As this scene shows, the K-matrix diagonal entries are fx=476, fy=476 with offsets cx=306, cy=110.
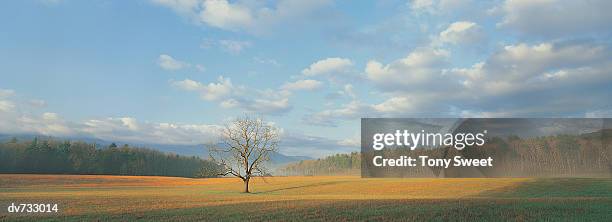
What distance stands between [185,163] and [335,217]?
477 feet

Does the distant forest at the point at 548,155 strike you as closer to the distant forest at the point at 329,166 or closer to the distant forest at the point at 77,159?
the distant forest at the point at 329,166

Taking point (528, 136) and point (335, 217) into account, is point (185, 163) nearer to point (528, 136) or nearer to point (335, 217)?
point (528, 136)

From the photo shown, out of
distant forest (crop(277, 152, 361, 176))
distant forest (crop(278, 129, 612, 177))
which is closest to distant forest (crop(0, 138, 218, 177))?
distant forest (crop(277, 152, 361, 176))

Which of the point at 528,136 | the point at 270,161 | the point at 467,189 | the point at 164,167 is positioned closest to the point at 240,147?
the point at 270,161

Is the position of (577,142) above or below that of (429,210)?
above

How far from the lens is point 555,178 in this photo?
64500 mm

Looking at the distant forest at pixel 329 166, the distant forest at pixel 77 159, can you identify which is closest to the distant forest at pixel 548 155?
the distant forest at pixel 329 166

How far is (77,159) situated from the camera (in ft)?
421

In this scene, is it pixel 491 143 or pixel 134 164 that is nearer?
pixel 491 143

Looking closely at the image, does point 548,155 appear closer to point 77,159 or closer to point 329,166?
point 329,166

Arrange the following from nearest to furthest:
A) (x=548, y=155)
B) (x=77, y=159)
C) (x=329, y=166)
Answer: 1. (x=548, y=155)
2. (x=77, y=159)
3. (x=329, y=166)

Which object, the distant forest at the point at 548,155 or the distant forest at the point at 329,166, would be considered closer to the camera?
the distant forest at the point at 548,155

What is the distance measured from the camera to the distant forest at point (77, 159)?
119812 mm

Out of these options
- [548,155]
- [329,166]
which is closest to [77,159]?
[329,166]
